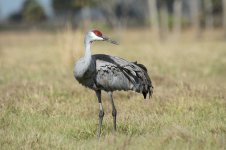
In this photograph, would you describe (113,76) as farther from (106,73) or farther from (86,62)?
(86,62)

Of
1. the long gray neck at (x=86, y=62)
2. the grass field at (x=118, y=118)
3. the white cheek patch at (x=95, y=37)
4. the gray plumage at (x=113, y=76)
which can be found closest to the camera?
the grass field at (x=118, y=118)

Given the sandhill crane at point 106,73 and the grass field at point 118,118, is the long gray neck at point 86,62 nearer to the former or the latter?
the sandhill crane at point 106,73

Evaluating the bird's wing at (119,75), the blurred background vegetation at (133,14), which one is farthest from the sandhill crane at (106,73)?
the blurred background vegetation at (133,14)

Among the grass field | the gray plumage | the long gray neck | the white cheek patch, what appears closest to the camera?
the grass field

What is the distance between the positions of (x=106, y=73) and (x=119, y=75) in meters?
0.23

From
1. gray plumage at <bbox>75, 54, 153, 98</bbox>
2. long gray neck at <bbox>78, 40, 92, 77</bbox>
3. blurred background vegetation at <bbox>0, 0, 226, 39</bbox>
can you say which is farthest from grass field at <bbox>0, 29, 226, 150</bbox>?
blurred background vegetation at <bbox>0, 0, 226, 39</bbox>

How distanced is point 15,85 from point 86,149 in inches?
234

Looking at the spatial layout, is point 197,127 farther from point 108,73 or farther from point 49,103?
point 49,103

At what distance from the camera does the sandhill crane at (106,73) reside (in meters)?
7.91

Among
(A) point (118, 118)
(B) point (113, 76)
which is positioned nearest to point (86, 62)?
(B) point (113, 76)

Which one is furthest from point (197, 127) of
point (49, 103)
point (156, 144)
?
point (49, 103)

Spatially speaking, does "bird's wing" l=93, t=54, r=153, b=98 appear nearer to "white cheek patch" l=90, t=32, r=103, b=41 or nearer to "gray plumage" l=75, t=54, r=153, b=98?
"gray plumage" l=75, t=54, r=153, b=98

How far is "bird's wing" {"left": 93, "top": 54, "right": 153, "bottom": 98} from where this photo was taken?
26.9 ft

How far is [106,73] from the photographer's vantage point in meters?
8.18
